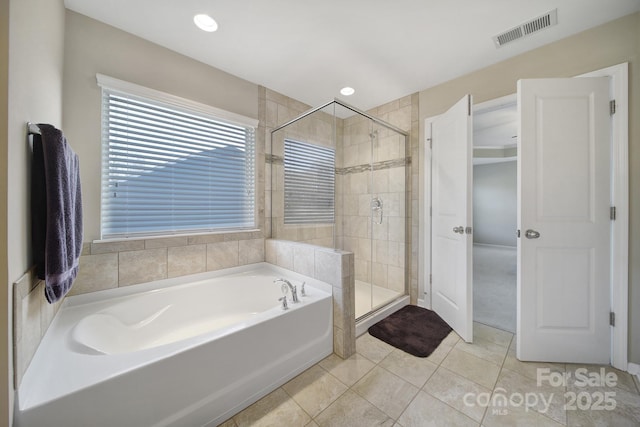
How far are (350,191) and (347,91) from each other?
1139mm

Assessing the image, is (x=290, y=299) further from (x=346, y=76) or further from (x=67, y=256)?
(x=346, y=76)

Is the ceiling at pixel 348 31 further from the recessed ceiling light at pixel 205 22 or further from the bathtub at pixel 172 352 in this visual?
the bathtub at pixel 172 352

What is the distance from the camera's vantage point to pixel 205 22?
5.37ft

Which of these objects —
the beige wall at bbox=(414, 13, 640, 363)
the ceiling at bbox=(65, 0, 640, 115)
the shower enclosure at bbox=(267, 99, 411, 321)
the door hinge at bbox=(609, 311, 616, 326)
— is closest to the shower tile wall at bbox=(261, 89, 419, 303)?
the shower enclosure at bbox=(267, 99, 411, 321)

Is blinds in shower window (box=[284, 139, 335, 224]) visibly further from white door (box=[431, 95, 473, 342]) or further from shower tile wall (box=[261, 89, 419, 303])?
white door (box=[431, 95, 473, 342])

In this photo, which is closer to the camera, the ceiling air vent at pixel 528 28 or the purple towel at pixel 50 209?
the purple towel at pixel 50 209

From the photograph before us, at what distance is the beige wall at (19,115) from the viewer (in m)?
0.76

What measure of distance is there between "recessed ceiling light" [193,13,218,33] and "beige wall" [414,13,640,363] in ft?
7.69

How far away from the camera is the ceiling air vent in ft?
5.13

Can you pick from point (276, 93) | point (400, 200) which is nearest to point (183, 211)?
point (276, 93)

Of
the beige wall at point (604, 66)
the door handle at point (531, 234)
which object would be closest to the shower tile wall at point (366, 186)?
the beige wall at point (604, 66)

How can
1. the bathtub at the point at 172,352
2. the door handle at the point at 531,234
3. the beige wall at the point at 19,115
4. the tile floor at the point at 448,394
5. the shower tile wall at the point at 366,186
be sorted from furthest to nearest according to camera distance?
the shower tile wall at the point at 366,186 < the door handle at the point at 531,234 < the tile floor at the point at 448,394 < the bathtub at the point at 172,352 < the beige wall at the point at 19,115

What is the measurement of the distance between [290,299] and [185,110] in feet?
6.02

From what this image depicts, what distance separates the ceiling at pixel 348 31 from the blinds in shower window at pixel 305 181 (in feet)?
2.39
